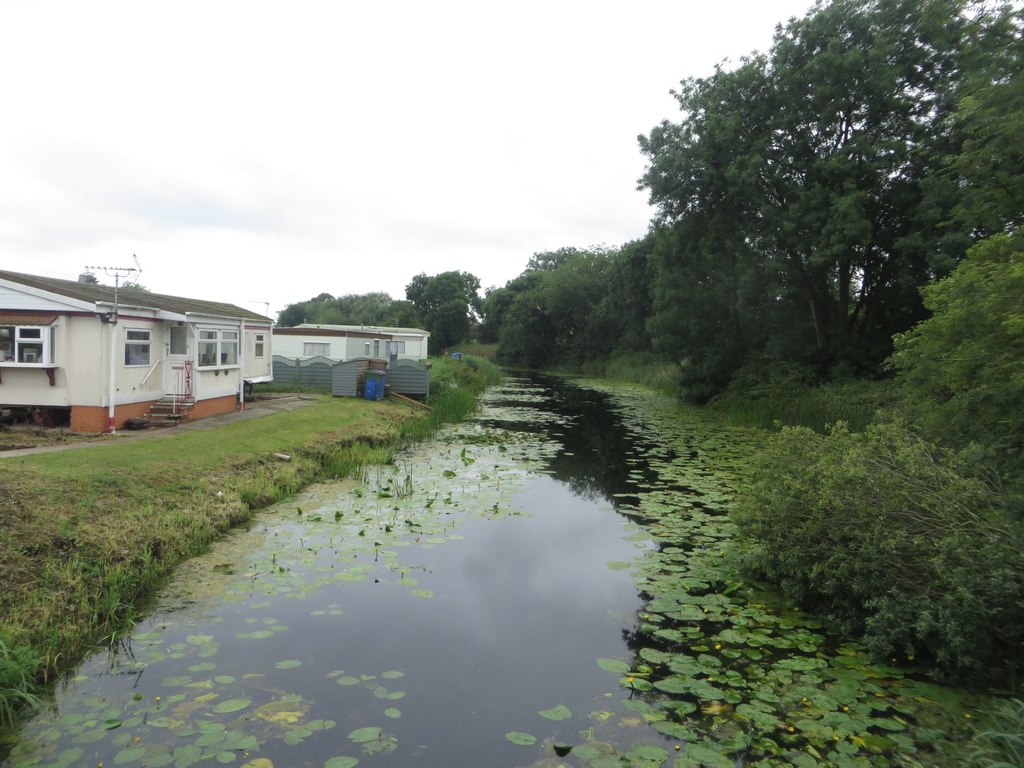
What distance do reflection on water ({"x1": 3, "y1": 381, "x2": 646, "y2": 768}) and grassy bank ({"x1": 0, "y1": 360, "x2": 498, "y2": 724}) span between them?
13.0 inches

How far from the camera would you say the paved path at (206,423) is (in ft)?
36.1

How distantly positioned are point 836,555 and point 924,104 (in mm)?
19603

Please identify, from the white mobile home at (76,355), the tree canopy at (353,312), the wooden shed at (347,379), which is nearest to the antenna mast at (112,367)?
the white mobile home at (76,355)

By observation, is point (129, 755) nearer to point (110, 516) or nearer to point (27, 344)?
point (110, 516)

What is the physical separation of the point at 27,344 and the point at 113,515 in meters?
7.99

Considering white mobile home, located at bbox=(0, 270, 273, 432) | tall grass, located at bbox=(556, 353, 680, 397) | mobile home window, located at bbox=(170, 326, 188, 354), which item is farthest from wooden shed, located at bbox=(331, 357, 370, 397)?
tall grass, located at bbox=(556, 353, 680, 397)

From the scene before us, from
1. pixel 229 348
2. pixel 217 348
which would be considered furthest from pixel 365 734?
pixel 229 348

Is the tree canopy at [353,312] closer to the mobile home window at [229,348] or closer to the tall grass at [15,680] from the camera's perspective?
the mobile home window at [229,348]

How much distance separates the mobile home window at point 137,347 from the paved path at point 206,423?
5.55 feet

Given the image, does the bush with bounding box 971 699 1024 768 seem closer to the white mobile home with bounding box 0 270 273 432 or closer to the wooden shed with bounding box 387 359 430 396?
the white mobile home with bounding box 0 270 273 432

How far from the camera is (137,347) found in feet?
49.1

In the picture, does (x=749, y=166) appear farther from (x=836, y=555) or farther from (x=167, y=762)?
(x=167, y=762)

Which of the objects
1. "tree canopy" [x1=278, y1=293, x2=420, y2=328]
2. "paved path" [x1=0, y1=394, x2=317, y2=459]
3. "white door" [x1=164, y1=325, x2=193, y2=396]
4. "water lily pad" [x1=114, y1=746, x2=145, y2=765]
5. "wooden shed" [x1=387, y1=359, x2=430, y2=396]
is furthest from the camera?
"tree canopy" [x1=278, y1=293, x2=420, y2=328]

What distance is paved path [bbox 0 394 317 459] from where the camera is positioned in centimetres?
1099
